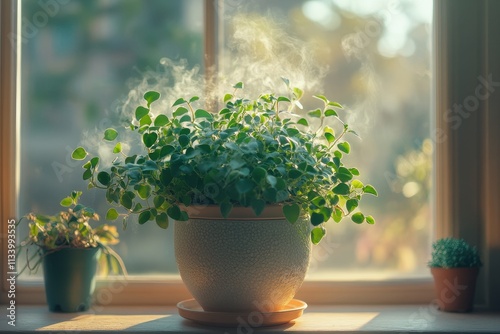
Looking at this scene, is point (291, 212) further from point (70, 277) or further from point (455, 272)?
point (70, 277)

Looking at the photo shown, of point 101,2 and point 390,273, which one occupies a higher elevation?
point 101,2

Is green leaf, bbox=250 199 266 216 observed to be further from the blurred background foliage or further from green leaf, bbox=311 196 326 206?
the blurred background foliage

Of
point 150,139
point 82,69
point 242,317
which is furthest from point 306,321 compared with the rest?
point 82,69

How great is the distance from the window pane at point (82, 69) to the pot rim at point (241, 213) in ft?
1.20

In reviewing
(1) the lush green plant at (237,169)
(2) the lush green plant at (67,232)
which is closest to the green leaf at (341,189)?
(1) the lush green plant at (237,169)

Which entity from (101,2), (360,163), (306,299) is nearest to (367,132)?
(360,163)

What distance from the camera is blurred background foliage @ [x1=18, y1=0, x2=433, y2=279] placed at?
178 centimetres

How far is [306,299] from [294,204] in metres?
0.44

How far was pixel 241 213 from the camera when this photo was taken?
145cm

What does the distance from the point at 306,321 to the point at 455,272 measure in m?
0.37

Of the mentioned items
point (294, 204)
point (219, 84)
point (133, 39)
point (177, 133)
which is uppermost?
point (133, 39)

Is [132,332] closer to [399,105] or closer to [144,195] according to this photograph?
[144,195]

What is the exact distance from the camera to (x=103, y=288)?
1.76m

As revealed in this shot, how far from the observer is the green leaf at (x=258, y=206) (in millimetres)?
1371
